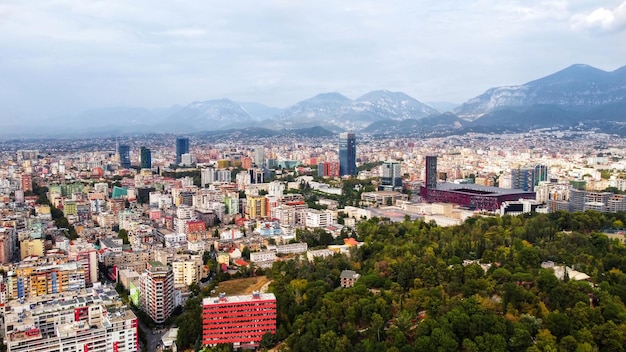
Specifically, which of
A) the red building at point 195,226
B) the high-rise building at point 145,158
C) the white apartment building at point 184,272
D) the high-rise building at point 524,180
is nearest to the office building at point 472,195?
the high-rise building at point 524,180

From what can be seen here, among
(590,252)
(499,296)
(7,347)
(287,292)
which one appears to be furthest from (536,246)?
(7,347)

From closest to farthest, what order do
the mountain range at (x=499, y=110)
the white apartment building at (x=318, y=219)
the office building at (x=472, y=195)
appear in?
the white apartment building at (x=318, y=219) → the office building at (x=472, y=195) → the mountain range at (x=499, y=110)

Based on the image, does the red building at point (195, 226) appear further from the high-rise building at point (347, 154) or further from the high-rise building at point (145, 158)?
the high-rise building at point (145, 158)

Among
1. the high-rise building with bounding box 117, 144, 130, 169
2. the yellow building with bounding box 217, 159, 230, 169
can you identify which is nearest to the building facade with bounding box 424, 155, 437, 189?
the yellow building with bounding box 217, 159, 230, 169

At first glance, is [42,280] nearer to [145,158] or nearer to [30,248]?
[30,248]

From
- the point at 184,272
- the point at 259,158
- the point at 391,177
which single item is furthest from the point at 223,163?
the point at 184,272

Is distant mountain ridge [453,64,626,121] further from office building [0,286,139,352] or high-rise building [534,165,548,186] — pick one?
office building [0,286,139,352]

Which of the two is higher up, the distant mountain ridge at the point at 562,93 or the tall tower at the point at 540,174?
the distant mountain ridge at the point at 562,93

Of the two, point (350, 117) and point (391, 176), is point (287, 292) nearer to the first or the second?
point (391, 176)
